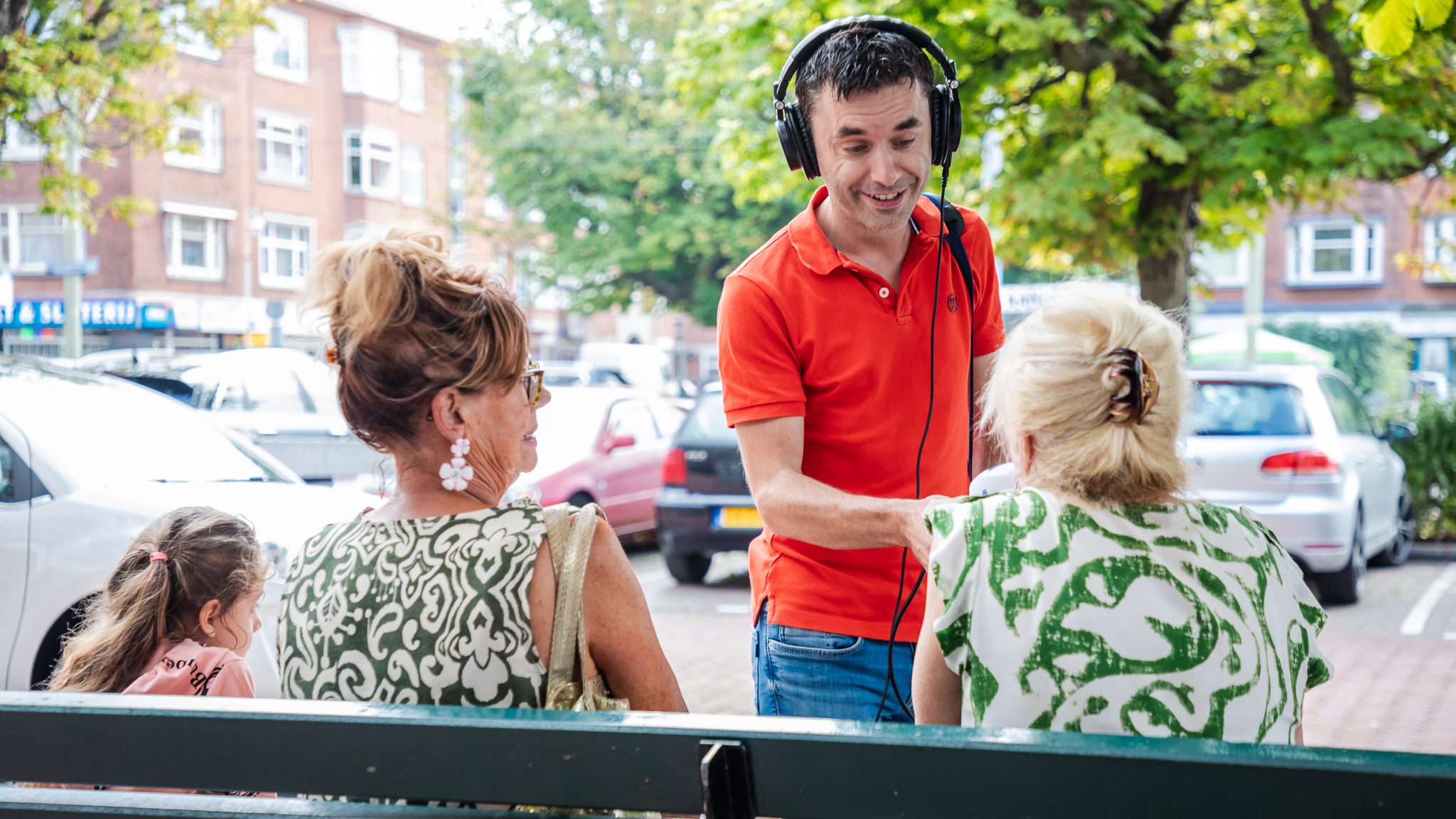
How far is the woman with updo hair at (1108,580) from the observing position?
5.13 ft

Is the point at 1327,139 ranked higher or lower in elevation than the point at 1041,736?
higher

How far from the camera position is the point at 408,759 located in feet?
4.91

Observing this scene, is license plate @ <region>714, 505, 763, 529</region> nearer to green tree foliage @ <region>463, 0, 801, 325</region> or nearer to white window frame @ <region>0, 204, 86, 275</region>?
green tree foliage @ <region>463, 0, 801, 325</region>

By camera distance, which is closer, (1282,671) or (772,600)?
(1282,671)

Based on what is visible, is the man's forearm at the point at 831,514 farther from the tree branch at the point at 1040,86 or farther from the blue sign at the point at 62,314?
the blue sign at the point at 62,314

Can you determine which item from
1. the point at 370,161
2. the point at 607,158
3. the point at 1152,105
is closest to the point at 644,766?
the point at 1152,105

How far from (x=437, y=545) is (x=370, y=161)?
3590 centimetres

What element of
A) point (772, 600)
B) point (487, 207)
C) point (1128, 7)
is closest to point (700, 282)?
point (487, 207)

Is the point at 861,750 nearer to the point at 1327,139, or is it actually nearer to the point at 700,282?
the point at 1327,139

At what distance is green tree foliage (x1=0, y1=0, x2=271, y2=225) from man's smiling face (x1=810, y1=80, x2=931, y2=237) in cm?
834

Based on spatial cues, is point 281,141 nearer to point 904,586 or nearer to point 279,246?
point 279,246

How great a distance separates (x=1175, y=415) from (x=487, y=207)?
1564 inches

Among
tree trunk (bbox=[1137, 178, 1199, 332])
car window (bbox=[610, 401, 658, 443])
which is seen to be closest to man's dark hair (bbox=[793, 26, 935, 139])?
tree trunk (bbox=[1137, 178, 1199, 332])

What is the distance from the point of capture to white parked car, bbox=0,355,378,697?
438cm
